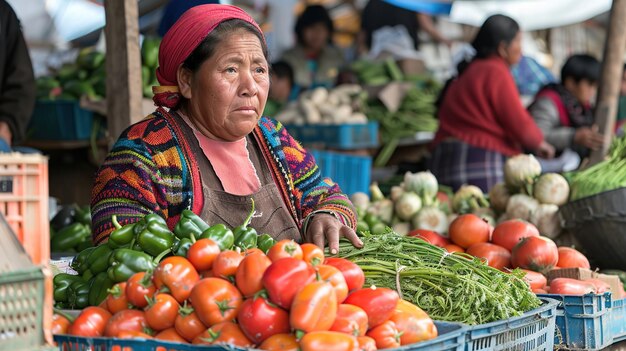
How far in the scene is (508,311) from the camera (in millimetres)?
2670

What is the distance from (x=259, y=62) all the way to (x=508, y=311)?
1385 millimetres

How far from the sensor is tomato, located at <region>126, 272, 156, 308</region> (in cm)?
222

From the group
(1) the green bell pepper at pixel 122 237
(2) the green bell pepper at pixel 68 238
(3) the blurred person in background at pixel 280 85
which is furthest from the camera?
(3) the blurred person in background at pixel 280 85

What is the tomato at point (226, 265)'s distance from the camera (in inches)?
87.7

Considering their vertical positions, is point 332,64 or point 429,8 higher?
point 429,8

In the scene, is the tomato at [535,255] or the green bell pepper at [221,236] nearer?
the green bell pepper at [221,236]

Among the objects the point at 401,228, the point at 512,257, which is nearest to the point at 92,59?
the point at 401,228

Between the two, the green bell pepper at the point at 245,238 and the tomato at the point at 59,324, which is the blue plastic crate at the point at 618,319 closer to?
the green bell pepper at the point at 245,238

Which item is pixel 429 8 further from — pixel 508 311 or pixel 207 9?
pixel 508 311

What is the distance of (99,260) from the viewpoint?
8.75ft

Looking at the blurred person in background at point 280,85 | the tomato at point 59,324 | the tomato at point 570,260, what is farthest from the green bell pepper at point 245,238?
the blurred person in background at point 280,85

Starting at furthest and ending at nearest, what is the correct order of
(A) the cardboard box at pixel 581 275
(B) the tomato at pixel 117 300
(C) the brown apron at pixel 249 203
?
(A) the cardboard box at pixel 581 275
(C) the brown apron at pixel 249 203
(B) the tomato at pixel 117 300

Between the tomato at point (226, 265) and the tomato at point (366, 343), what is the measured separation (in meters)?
0.37

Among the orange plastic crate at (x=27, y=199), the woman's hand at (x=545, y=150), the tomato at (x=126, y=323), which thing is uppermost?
the orange plastic crate at (x=27, y=199)
